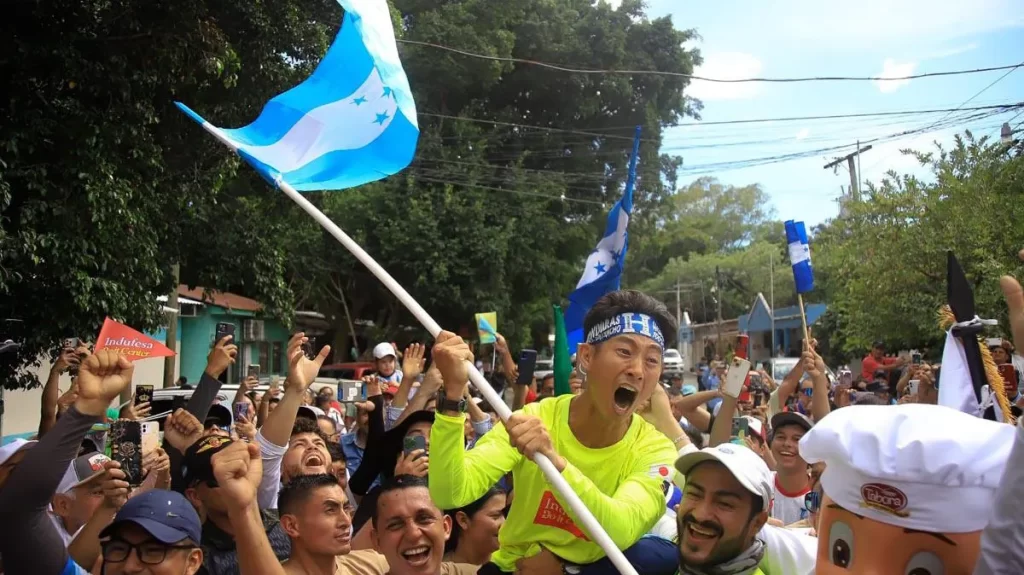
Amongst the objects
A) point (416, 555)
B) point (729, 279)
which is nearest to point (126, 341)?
point (416, 555)

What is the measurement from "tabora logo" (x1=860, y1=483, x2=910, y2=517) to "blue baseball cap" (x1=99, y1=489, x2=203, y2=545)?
228 centimetres

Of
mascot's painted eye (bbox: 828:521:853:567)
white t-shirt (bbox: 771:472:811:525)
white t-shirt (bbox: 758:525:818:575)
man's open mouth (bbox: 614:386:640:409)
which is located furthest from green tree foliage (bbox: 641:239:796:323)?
mascot's painted eye (bbox: 828:521:853:567)

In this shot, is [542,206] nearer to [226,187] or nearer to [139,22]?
[226,187]

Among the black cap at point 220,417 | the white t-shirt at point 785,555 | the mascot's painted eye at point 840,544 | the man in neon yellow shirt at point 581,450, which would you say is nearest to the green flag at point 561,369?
the man in neon yellow shirt at point 581,450

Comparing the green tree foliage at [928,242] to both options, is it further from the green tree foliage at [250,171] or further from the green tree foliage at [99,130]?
the green tree foliage at [99,130]

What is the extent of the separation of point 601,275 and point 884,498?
15.1ft

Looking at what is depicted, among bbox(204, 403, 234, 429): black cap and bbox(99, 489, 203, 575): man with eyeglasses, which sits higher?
bbox(204, 403, 234, 429): black cap

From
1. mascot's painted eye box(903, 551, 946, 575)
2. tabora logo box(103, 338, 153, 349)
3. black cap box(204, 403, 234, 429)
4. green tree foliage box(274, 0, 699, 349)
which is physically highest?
green tree foliage box(274, 0, 699, 349)

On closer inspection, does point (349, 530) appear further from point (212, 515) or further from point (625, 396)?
point (625, 396)

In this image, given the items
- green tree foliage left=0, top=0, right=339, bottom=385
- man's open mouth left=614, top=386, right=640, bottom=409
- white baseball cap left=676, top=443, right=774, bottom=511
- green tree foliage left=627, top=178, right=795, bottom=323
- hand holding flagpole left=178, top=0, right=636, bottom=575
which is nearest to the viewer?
white baseball cap left=676, top=443, right=774, bottom=511

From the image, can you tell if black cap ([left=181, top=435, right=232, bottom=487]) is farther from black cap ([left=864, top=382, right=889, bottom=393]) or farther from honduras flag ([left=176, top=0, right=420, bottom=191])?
black cap ([left=864, top=382, right=889, bottom=393])

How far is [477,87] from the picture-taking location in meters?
25.4

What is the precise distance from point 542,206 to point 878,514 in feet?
76.7

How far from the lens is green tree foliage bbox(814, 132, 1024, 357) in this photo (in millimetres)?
14914
